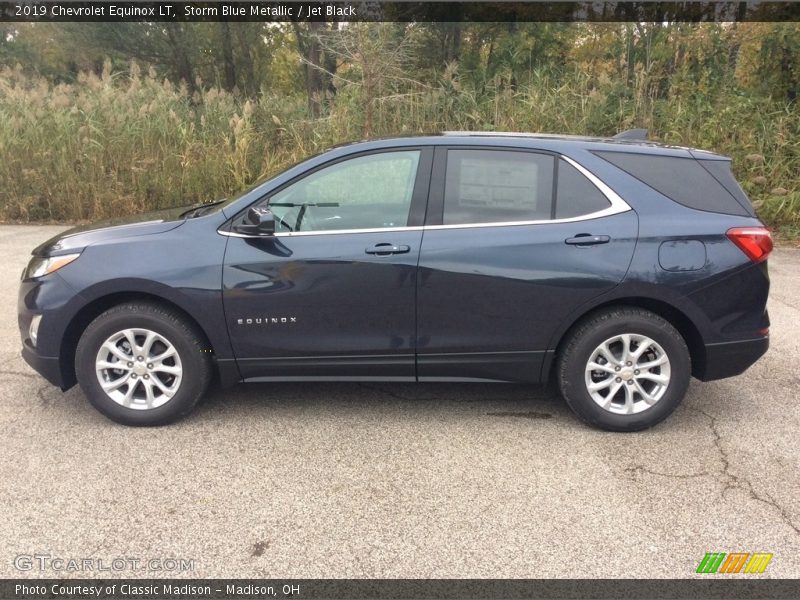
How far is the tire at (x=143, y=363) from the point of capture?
3.72 meters

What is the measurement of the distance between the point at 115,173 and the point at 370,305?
8535mm

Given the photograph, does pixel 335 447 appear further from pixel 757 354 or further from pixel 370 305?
pixel 757 354

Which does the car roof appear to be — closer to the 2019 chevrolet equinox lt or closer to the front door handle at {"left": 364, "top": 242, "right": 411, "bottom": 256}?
the 2019 chevrolet equinox lt

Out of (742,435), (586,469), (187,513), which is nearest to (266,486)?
(187,513)

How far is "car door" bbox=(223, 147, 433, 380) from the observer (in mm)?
3686

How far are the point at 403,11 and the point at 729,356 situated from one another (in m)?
12.8

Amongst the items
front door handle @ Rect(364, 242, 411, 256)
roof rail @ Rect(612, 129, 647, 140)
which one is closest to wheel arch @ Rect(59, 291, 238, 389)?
front door handle @ Rect(364, 242, 411, 256)

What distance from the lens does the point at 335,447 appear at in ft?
11.9

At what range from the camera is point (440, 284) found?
368 centimetres

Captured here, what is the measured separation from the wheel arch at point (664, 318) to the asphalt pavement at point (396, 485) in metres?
0.40

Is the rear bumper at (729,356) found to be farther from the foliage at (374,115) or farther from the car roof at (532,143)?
the foliage at (374,115)

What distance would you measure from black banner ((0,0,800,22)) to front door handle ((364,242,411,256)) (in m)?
9.68

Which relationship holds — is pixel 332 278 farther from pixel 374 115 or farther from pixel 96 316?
pixel 374 115

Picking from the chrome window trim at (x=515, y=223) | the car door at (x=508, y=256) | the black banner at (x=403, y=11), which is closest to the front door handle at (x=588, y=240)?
the car door at (x=508, y=256)
